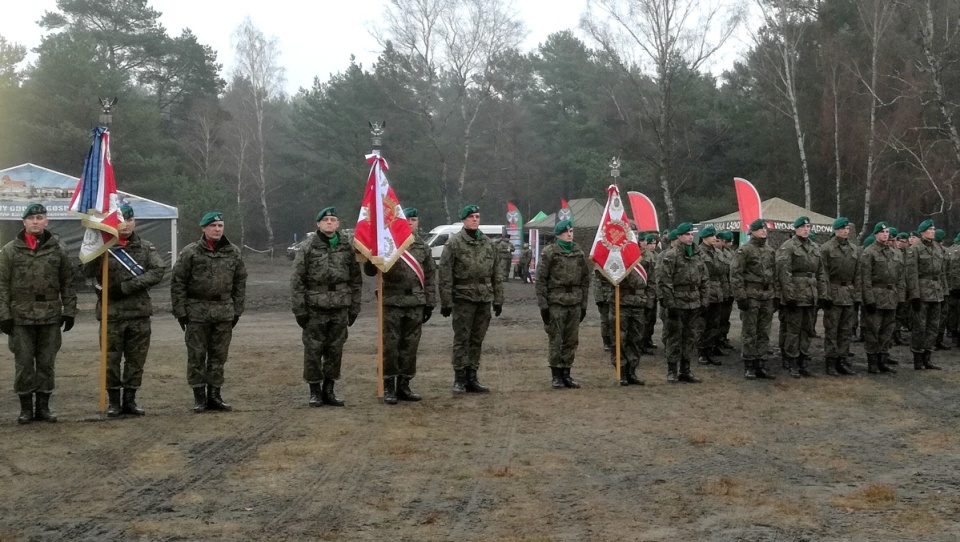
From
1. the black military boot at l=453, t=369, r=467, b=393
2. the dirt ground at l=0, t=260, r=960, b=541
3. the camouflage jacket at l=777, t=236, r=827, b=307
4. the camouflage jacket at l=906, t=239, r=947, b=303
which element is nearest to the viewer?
the dirt ground at l=0, t=260, r=960, b=541

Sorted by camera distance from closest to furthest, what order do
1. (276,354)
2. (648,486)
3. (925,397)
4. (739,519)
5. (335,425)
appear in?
(739,519)
(648,486)
(335,425)
(925,397)
(276,354)

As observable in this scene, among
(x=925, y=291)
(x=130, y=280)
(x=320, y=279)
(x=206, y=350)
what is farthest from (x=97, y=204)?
(x=925, y=291)

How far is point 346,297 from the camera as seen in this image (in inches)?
360

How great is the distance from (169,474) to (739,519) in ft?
13.1

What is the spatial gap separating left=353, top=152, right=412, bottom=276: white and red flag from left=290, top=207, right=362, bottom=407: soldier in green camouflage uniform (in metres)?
0.24

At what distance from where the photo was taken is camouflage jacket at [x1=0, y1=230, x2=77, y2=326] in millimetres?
8344

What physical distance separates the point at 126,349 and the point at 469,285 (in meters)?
3.58

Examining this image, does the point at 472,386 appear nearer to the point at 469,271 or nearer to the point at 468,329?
the point at 468,329

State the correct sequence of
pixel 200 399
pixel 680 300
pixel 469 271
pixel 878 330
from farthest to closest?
1. pixel 878 330
2. pixel 680 300
3. pixel 469 271
4. pixel 200 399

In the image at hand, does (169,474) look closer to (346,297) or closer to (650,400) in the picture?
(346,297)

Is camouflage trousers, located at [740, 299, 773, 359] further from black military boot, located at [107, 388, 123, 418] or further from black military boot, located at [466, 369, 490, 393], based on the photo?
black military boot, located at [107, 388, 123, 418]

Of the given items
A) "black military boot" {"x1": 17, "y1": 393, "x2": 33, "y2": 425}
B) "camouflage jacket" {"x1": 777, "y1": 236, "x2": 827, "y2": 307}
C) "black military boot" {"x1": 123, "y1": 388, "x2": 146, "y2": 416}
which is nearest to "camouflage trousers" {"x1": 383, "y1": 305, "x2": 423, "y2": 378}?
"black military boot" {"x1": 123, "y1": 388, "x2": 146, "y2": 416}

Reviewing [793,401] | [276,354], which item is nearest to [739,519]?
[793,401]

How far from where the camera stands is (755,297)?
11375 millimetres
